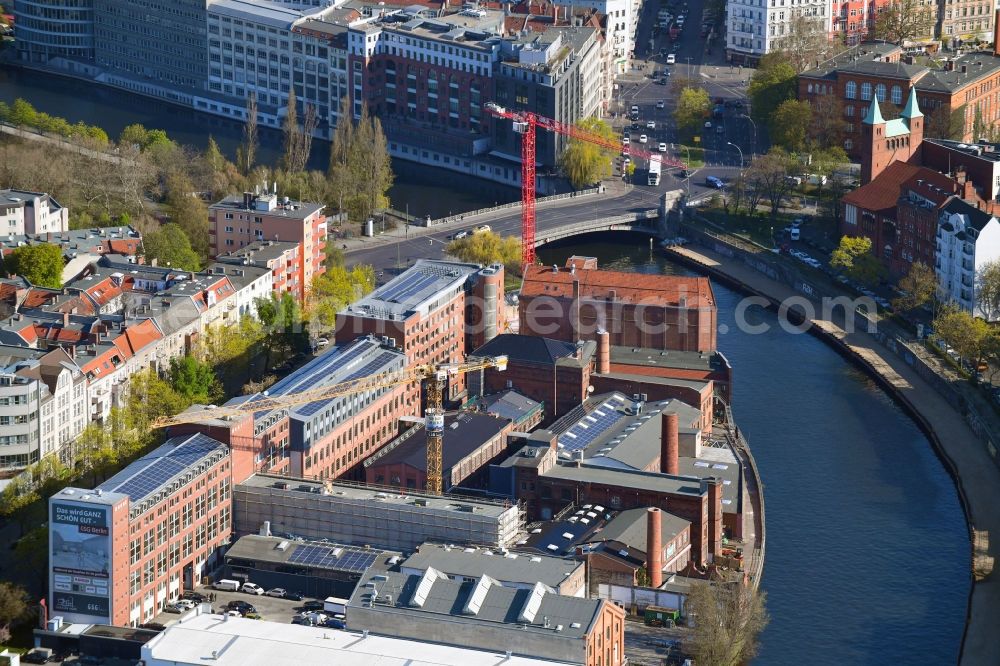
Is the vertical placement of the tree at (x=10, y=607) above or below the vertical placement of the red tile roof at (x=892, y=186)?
Answer: below

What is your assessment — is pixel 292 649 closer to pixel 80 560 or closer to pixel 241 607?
pixel 241 607

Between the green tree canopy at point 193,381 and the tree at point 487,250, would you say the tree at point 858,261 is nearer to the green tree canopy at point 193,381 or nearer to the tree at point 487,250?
the tree at point 487,250

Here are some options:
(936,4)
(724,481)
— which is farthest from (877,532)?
(936,4)

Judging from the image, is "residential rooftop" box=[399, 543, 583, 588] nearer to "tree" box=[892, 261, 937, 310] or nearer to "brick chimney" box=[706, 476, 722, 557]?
"brick chimney" box=[706, 476, 722, 557]

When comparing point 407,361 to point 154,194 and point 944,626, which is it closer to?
point 944,626

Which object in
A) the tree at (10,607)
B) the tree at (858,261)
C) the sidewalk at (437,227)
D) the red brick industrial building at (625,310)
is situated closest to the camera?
the tree at (10,607)

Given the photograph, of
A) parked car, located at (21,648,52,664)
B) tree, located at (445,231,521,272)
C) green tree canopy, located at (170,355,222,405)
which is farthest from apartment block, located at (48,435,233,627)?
tree, located at (445,231,521,272)

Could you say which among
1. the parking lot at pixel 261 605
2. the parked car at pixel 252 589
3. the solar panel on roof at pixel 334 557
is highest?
the solar panel on roof at pixel 334 557

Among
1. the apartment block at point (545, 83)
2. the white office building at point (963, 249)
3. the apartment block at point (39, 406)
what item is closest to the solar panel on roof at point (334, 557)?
the apartment block at point (39, 406)
